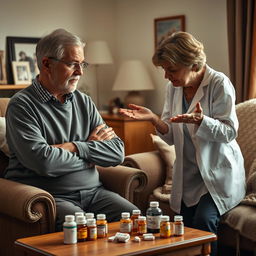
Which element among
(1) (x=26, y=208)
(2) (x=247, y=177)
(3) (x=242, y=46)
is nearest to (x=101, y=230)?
(1) (x=26, y=208)

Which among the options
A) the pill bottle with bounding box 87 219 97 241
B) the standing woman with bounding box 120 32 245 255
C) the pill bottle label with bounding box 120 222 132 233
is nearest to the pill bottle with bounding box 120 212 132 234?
the pill bottle label with bounding box 120 222 132 233

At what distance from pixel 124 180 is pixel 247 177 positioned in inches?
29.4

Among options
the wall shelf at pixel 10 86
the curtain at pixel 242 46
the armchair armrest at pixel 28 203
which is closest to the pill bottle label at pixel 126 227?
the armchair armrest at pixel 28 203

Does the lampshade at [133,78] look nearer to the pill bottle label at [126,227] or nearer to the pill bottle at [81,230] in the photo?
the pill bottle label at [126,227]

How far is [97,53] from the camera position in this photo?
5.27 m

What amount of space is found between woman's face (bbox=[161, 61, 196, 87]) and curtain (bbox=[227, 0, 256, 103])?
4.40 feet

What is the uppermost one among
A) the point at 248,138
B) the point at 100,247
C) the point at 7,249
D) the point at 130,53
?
the point at 130,53

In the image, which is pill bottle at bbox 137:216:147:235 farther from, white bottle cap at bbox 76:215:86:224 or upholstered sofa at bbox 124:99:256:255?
upholstered sofa at bbox 124:99:256:255

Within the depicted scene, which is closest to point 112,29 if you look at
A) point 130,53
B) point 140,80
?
point 130,53

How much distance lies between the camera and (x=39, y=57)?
291 centimetres

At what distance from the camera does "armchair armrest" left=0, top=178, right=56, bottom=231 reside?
260 cm

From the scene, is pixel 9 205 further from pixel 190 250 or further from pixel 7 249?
pixel 190 250

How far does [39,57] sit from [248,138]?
1.34 metres

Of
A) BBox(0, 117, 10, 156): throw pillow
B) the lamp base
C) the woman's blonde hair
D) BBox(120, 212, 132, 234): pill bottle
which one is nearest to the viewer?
BBox(120, 212, 132, 234): pill bottle
